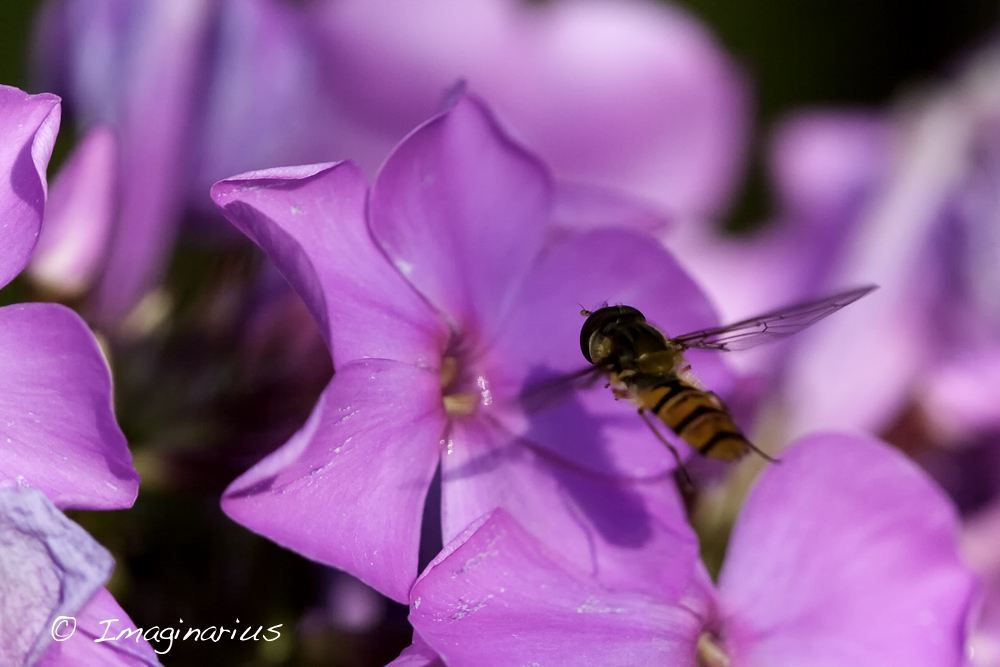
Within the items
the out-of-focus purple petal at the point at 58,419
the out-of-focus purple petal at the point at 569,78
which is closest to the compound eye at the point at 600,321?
the out-of-focus purple petal at the point at 58,419

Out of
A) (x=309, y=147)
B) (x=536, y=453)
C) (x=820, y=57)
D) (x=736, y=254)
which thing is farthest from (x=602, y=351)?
(x=820, y=57)

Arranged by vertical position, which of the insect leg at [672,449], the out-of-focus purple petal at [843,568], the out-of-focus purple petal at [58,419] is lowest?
the out-of-focus purple petal at [843,568]

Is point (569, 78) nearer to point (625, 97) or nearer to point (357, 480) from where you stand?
point (625, 97)

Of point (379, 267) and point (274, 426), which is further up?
point (379, 267)

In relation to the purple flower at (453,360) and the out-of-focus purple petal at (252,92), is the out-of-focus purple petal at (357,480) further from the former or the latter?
the out-of-focus purple petal at (252,92)

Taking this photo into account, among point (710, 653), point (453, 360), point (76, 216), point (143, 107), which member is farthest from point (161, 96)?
point (710, 653)

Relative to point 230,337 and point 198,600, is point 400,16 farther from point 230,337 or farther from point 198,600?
point 198,600
